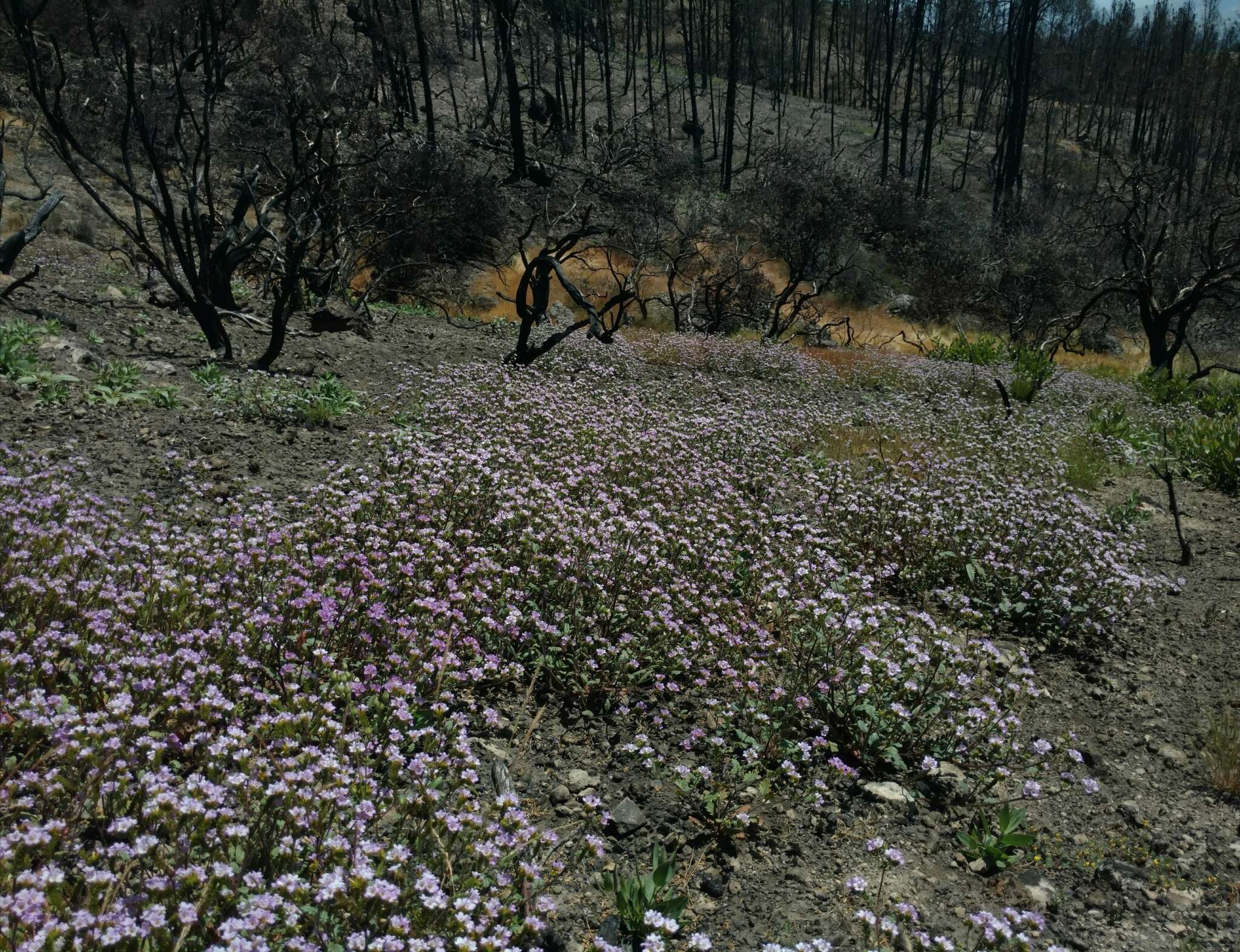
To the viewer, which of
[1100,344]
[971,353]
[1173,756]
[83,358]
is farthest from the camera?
[1100,344]

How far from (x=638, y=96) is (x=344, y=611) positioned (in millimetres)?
69904

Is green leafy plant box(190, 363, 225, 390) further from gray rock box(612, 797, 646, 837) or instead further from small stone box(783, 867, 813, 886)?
small stone box(783, 867, 813, 886)

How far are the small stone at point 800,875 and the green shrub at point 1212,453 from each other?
8405mm

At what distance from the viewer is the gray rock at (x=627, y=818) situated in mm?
3219

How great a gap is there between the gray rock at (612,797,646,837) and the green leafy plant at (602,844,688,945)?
0.39m

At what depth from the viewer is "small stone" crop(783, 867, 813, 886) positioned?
10.1 ft

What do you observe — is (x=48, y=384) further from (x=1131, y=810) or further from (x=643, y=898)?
(x=1131, y=810)

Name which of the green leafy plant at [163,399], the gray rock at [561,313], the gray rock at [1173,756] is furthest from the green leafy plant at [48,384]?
the gray rock at [561,313]

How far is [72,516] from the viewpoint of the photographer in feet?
13.4

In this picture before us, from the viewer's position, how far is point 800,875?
3.09 m

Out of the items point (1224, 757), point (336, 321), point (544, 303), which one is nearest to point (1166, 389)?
point (544, 303)

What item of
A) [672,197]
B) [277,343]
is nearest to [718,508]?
[277,343]

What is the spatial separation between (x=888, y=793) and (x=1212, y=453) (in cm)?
797

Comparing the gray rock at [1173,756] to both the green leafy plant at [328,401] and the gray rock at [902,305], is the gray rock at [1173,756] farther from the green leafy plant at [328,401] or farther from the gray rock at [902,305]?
the gray rock at [902,305]
